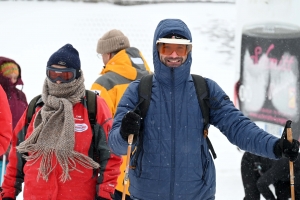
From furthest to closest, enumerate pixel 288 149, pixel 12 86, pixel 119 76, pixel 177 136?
1. pixel 12 86
2. pixel 119 76
3. pixel 177 136
4. pixel 288 149

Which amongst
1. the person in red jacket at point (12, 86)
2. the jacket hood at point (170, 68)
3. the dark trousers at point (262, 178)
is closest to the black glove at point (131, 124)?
the jacket hood at point (170, 68)

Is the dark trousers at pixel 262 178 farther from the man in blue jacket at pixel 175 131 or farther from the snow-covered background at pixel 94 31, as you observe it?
the snow-covered background at pixel 94 31

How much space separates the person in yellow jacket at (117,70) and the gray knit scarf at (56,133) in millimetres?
984

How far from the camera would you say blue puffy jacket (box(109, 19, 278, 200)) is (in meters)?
3.24

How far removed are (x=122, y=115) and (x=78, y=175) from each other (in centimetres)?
56

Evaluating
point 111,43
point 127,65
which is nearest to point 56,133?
point 127,65

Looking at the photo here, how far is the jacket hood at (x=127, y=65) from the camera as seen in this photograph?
4961 mm

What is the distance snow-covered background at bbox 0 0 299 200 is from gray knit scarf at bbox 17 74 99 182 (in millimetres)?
9026

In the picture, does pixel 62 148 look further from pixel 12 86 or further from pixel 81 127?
pixel 12 86

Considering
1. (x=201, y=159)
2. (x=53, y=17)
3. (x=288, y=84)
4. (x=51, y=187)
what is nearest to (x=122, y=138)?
(x=201, y=159)

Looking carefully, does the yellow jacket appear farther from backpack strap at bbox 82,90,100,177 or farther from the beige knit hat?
backpack strap at bbox 82,90,100,177

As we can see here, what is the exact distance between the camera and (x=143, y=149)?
129 inches

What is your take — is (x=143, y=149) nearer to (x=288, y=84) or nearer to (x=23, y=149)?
(x=23, y=149)

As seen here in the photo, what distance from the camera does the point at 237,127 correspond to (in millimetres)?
3279
